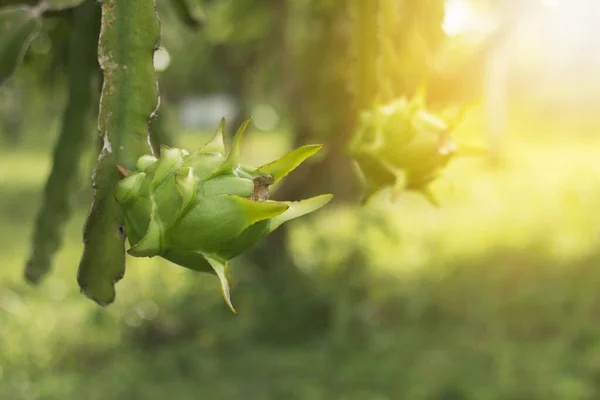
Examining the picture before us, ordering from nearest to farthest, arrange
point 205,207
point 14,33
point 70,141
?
point 205,207 < point 14,33 < point 70,141

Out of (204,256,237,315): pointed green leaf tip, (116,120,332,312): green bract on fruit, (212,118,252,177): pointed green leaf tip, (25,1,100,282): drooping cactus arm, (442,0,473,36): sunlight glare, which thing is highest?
(442,0,473,36): sunlight glare

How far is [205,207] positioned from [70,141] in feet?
2.88

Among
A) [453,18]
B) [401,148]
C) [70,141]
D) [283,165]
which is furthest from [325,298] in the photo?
[283,165]

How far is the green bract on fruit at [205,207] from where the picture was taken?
0.79 meters

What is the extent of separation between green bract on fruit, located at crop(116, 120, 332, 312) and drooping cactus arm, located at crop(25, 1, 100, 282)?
632 millimetres

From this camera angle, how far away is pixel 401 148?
1.14 metres

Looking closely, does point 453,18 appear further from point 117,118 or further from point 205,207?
point 205,207

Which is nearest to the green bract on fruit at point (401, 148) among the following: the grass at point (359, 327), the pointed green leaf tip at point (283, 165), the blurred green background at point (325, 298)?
the pointed green leaf tip at point (283, 165)

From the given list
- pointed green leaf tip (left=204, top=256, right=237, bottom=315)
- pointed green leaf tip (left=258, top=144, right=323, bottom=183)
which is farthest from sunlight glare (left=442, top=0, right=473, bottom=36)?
pointed green leaf tip (left=204, top=256, right=237, bottom=315)

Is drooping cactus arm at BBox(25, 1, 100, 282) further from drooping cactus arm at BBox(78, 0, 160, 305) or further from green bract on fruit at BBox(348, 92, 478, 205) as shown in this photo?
green bract on fruit at BBox(348, 92, 478, 205)

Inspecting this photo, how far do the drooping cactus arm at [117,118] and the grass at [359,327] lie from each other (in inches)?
112

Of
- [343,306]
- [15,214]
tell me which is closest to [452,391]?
[343,306]

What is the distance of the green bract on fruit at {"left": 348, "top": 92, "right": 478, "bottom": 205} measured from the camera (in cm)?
113

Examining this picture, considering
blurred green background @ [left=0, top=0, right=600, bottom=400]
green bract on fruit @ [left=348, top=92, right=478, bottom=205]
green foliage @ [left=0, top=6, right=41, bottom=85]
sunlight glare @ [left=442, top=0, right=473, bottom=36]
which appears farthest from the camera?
blurred green background @ [left=0, top=0, right=600, bottom=400]
